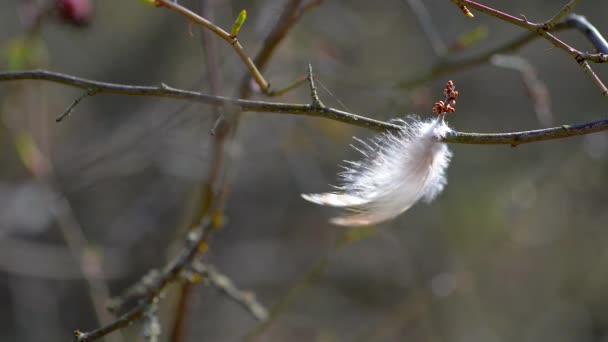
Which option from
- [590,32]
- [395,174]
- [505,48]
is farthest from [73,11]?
[590,32]

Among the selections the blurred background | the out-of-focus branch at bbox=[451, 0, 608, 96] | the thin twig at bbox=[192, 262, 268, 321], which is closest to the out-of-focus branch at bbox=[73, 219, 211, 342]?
the thin twig at bbox=[192, 262, 268, 321]

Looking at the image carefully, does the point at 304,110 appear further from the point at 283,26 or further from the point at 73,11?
the point at 73,11

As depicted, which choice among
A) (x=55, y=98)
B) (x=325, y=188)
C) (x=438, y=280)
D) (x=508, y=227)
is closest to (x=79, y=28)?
(x=325, y=188)

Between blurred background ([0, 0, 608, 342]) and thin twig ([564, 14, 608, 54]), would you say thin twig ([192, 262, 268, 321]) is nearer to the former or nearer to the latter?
thin twig ([564, 14, 608, 54])

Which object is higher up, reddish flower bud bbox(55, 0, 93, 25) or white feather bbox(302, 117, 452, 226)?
reddish flower bud bbox(55, 0, 93, 25)

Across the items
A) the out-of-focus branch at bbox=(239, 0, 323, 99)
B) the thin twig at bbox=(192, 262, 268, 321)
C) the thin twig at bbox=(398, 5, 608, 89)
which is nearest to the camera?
the thin twig at bbox=(398, 5, 608, 89)

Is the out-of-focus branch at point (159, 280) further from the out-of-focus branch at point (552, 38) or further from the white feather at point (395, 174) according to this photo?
the out-of-focus branch at point (552, 38)

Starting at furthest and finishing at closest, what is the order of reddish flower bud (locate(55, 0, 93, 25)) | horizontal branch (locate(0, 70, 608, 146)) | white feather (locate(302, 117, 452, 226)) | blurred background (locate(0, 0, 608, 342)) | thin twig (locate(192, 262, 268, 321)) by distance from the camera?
blurred background (locate(0, 0, 608, 342)) < reddish flower bud (locate(55, 0, 93, 25)) < thin twig (locate(192, 262, 268, 321)) < white feather (locate(302, 117, 452, 226)) < horizontal branch (locate(0, 70, 608, 146))
